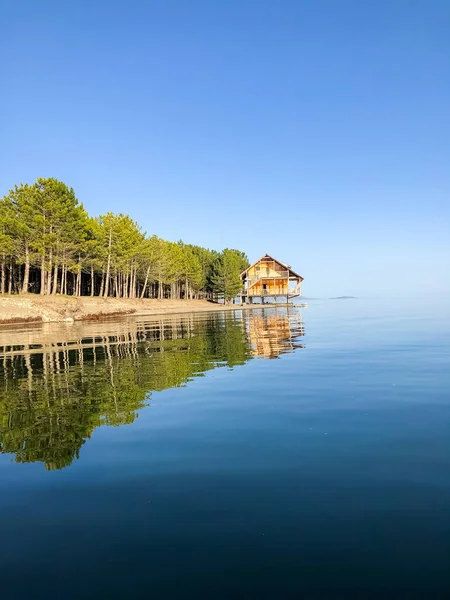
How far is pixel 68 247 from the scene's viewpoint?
57344 millimetres

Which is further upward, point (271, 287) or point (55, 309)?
point (271, 287)

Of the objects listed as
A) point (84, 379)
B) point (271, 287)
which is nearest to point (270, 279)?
point (271, 287)

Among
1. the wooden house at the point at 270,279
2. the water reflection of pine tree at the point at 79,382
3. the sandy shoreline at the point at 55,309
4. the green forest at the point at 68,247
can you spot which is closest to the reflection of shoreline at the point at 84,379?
the water reflection of pine tree at the point at 79,382

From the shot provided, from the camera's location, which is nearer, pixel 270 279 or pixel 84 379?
pixel 84 379

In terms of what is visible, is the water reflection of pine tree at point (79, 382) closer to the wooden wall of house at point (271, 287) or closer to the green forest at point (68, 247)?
the green forest at point (68, 247)

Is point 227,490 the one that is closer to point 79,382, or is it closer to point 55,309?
point 79,382

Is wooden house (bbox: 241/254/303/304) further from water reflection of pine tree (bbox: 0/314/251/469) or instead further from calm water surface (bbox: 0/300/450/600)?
calm water surface (bbox: 0/300/450/600)

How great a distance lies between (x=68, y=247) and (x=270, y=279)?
158 feet

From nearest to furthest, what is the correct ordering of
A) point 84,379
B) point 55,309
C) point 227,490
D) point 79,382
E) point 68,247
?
point 227,490
point 79,382
point 84,379
point 55,309
point 68,247

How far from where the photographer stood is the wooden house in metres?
92.5

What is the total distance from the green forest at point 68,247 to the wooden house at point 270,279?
7.70m

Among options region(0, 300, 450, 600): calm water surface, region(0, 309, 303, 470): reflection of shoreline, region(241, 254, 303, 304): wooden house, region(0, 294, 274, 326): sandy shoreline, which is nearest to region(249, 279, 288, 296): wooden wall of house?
region(241, 254, 303, 304): wooden house

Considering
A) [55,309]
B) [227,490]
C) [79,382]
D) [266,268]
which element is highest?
[266,268]

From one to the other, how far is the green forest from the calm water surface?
45859mm
